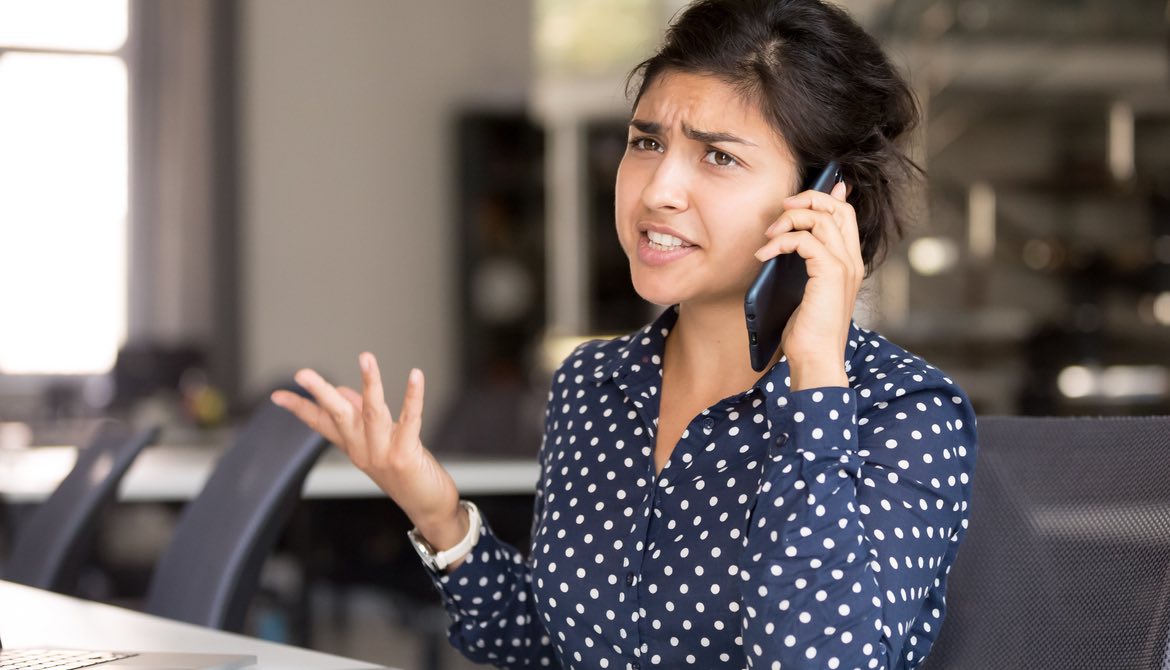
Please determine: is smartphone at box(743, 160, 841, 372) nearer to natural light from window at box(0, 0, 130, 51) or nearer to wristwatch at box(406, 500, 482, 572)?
wristwatch at box(406, 500, 482, 572)

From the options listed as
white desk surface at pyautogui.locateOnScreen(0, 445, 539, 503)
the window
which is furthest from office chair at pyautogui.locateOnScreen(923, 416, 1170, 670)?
the window

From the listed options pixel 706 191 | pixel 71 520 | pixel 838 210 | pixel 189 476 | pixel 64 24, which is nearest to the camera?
pixel 838 210

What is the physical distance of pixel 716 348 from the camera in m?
1.51

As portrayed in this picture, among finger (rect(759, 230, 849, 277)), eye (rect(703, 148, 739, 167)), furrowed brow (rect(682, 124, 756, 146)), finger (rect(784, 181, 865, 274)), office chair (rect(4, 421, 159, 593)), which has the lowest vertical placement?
office chair (rect(4, 421, 159, 593))

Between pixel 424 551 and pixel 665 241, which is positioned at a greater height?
pixel 665 241

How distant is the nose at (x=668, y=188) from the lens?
1.39 metres

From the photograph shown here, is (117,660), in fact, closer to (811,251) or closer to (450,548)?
(450,548)

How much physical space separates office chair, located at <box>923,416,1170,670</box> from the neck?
10.6 inches

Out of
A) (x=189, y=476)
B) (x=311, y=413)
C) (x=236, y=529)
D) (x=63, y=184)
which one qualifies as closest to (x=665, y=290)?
(x=311, y=413)

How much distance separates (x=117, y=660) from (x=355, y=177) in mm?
6585

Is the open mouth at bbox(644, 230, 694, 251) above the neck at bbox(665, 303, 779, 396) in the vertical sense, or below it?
above

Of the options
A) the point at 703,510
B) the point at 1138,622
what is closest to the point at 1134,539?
the point at 1138,622

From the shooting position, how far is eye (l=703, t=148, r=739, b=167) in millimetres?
1396

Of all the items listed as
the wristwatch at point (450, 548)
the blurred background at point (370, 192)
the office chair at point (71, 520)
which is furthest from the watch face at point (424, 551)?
the blurred background at point (370, 192)
